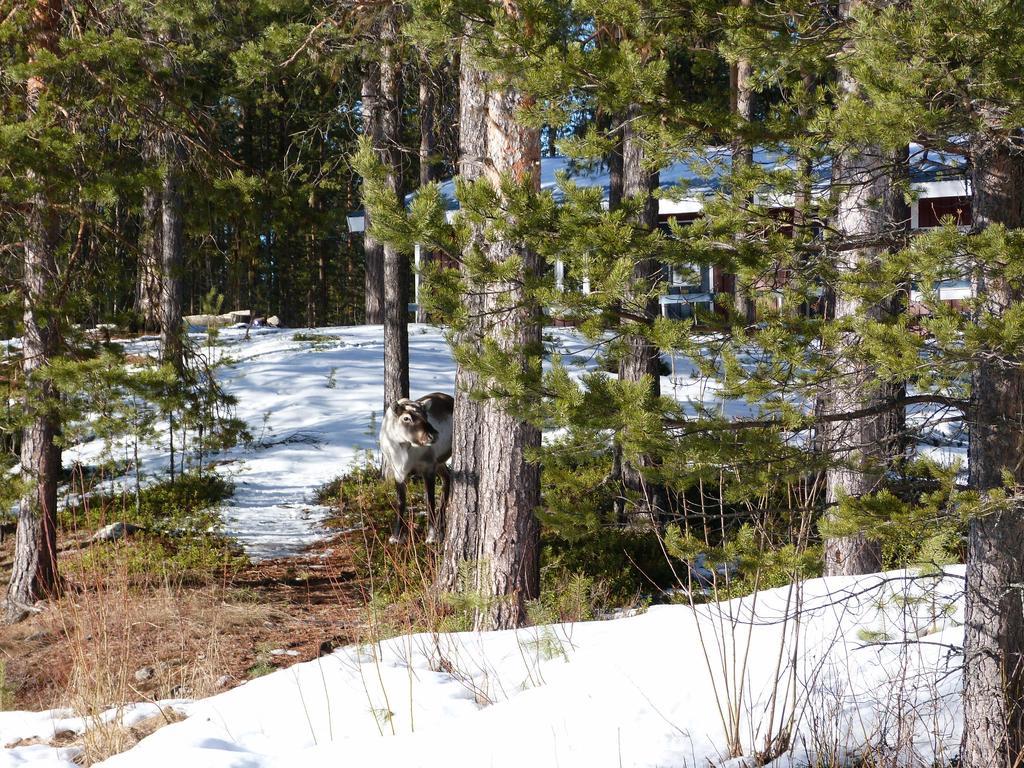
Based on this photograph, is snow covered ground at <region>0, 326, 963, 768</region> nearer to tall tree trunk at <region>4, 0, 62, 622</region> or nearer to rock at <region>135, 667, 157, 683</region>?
rock at <region>135, 667, 157, 683</region>

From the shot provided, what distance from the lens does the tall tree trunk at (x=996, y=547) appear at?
3768mm

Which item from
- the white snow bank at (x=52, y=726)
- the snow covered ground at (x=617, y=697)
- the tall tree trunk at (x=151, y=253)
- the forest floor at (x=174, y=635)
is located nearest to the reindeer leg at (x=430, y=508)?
the forest floor at (x=174, y=635)

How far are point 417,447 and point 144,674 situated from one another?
387 cm

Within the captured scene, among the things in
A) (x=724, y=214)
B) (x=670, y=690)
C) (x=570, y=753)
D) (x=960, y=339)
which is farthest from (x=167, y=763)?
(x=960, y=339)

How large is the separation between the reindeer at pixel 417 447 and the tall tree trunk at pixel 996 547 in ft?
21.5

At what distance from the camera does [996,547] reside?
3.82 meters

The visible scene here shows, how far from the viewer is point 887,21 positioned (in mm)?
3322

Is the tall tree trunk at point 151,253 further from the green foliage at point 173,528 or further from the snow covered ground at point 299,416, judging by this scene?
the green foliage at point 173,528

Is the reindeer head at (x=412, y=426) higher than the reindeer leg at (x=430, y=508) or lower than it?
higher

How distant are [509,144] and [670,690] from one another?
12.5 feet

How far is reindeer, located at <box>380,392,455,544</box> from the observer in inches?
396

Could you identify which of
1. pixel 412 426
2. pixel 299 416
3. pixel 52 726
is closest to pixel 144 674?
pixel 52 726

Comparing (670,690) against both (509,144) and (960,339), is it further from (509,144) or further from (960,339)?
(509,144)

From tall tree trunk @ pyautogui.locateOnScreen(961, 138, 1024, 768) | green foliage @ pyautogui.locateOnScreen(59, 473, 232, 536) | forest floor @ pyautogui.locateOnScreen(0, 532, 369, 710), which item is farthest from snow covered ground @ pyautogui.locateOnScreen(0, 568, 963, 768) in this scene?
green foliage @ pyautogui.locateOnScreen(59, 473, 232, 536)
